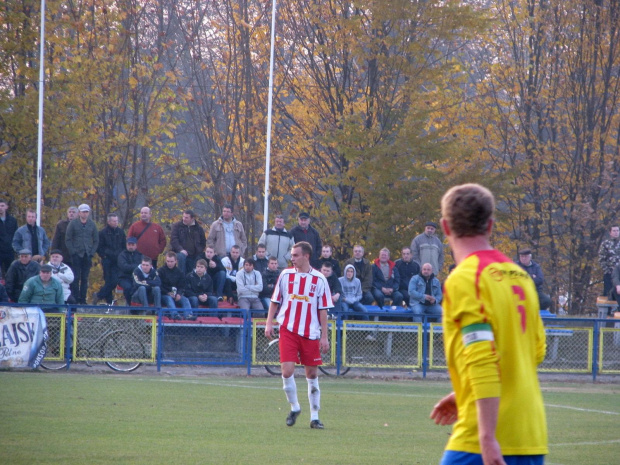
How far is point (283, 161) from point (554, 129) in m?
8.94

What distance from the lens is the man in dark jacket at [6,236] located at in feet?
59.5

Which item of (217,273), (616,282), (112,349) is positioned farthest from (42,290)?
(616,282)

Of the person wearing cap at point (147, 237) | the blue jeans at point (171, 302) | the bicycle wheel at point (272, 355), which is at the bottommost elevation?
the bicycle wheel at point (272, 355)

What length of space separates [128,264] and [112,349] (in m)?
2.02

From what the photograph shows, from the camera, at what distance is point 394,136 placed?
2366 centimetres

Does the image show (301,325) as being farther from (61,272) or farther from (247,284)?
(61,272)

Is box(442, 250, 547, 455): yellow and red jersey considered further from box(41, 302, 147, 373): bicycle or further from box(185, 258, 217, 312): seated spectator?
box(185, 258, 217, 312): seated spectator

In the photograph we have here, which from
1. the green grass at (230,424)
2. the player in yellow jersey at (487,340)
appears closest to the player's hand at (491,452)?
the player in yellow jersey at (487,340)

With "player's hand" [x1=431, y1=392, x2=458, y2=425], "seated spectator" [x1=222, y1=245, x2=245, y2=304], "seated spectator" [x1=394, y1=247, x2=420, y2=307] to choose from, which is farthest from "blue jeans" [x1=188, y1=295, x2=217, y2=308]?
"player's hand" [x1=431, y1=392, x2=458, y2=425]

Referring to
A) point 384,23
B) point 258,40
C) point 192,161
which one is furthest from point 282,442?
point 192,161

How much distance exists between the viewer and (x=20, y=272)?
17.5 m

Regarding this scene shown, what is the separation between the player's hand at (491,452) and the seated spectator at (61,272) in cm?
1531

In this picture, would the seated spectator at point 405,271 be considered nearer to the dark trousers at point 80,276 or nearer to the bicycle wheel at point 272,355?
the bicycle wheel at point 272,355

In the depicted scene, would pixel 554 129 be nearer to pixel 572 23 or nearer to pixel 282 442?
pixel 572 23
